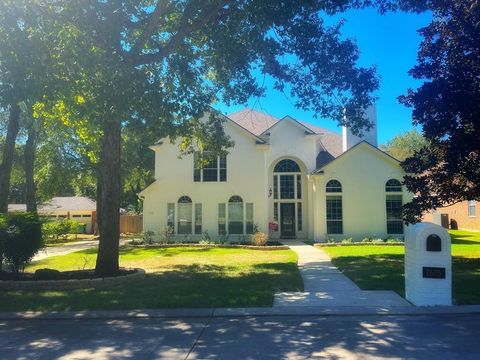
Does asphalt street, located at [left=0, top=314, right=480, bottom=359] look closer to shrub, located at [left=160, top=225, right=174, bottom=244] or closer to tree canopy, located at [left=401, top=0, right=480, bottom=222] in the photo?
Answer: tree canopy, located at [left=401, top=0, right=480, bottom=222]

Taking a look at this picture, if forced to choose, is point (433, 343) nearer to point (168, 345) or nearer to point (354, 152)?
point (168, 345)

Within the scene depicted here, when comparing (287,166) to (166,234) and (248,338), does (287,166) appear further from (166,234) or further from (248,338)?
(248,338)

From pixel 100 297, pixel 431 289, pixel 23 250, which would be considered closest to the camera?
pixel 431 289

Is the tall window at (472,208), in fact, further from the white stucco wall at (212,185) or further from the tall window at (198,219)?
the tall window at (198,219)

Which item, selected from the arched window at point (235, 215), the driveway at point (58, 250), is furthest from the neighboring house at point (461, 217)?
the driveway at point (58, 250)

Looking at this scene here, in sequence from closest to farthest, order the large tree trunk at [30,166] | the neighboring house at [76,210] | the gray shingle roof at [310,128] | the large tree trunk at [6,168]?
the large tree trunk at [6,168]
the large tree trunk at [30,166]
the gray shingle roof at [310,128]
the neighboring house at [76,210]

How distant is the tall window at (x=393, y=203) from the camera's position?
2644cm

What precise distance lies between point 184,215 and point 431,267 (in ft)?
63.8

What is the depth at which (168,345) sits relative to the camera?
689cm

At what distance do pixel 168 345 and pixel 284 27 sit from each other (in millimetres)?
8847

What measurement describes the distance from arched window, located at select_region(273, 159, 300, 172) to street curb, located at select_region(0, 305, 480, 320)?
1974 centimetres

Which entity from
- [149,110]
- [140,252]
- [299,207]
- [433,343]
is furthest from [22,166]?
[433,343]

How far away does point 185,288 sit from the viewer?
449 inches

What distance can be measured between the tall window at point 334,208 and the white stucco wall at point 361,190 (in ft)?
0.74
